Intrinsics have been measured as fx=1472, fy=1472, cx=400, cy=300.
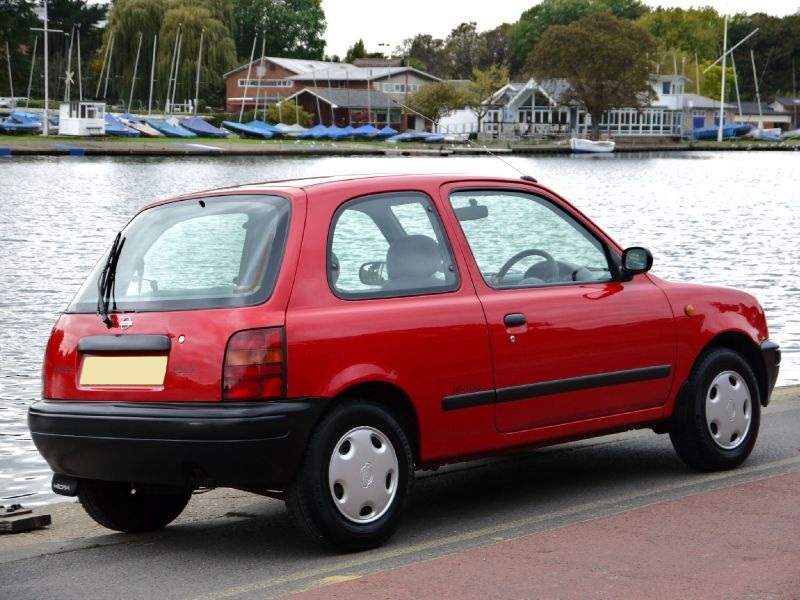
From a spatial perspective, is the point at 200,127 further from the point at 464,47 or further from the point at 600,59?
the point at 464,47

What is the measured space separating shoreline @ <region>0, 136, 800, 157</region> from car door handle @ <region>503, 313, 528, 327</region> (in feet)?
279

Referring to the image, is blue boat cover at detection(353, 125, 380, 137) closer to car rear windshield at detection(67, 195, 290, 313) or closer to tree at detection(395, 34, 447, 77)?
tree at detection(395, 34, 447, 77)

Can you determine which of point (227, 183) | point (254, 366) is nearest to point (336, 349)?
point (254, 366)

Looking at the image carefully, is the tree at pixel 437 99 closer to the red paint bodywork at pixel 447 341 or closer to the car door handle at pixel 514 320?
the red paint bodywork at pixel 447 341

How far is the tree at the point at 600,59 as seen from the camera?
13212 centimetres

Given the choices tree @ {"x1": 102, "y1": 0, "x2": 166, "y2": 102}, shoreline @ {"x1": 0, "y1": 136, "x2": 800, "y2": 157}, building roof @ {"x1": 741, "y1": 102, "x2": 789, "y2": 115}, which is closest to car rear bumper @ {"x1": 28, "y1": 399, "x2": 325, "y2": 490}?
shoreline @ {"x1": 0, "y1": 136, "x2": 800, "y2": 157}

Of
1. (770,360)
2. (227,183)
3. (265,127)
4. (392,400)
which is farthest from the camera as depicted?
(265,127)

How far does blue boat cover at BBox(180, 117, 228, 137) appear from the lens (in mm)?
128250

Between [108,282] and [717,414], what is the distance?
3.44 meters

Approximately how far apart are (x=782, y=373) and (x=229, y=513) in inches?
379

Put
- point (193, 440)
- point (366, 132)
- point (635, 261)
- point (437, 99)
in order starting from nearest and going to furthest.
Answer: point (193, 440) → point (635, 261) → point (437, 99) → point (366, 132)

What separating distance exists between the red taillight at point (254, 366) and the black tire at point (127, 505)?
1.14 meters

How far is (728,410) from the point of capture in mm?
8125

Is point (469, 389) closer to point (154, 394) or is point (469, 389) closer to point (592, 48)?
point (154, 394)
